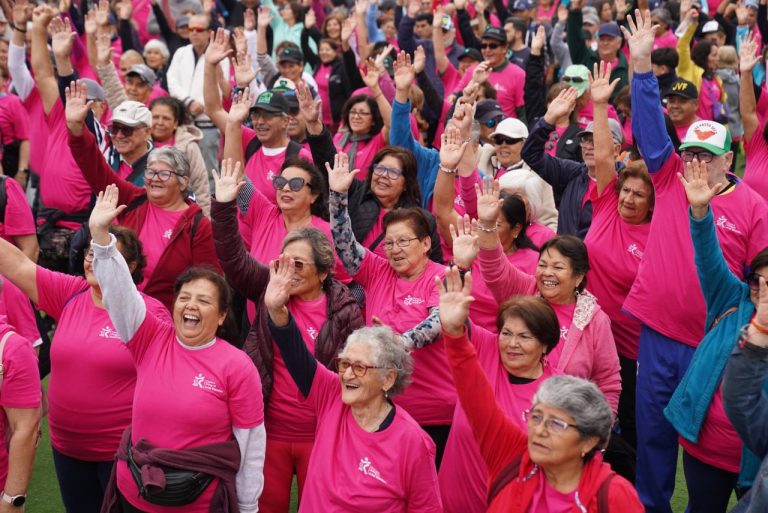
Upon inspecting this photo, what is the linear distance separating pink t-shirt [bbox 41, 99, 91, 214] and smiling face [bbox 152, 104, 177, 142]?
2.38ft

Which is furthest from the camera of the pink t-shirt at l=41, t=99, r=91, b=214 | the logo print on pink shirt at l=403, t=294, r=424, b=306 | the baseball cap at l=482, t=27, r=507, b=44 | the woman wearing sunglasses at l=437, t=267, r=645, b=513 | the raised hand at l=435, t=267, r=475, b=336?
the baseball cap at l=482, t=27, r=507, b=44

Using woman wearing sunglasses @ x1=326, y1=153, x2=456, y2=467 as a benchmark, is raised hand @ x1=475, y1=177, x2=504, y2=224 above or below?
above

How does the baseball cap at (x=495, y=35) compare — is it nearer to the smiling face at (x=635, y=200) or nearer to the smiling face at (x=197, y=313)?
the smiling face at (x=635, y=200)

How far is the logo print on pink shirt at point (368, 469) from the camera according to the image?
3894 millimetres

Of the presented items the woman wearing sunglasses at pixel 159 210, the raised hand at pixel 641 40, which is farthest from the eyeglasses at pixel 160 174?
the raised hand at pixel 641 40

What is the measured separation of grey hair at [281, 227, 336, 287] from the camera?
4859 mm

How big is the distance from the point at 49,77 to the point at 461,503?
4575 mm

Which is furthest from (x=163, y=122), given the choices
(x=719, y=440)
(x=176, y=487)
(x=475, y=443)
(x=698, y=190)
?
(x=719, y=440)

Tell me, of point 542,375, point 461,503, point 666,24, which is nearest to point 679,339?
point 542,375

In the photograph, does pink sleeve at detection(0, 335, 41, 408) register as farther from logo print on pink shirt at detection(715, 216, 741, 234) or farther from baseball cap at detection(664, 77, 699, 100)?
baseball cap at detection(664, 77, 699, 100)

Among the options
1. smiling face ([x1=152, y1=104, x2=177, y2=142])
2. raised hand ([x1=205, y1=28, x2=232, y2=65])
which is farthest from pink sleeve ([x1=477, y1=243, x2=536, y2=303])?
smiling face ([x1=152, y1=104, x2=177, y2=142])

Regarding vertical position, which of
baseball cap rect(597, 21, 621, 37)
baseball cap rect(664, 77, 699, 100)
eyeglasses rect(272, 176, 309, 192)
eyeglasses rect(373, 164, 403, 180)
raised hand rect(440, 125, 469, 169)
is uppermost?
raised hand rect(440, 125, 469, 169)

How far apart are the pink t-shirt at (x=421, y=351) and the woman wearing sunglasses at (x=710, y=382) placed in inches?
42.4

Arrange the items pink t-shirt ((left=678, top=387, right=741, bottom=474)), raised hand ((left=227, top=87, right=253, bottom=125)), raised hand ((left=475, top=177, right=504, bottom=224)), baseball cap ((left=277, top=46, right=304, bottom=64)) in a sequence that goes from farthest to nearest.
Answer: baseball cap ((left=277, top=46, right=304, bottom=64)) → raised hand ((left=227, top=87, right=253, bottom=125)) → raised hand ((left=475, top=177, right=504, bottom=224)) → pink t-shirt ((left=678, top=387, right=741, bottom=474))
